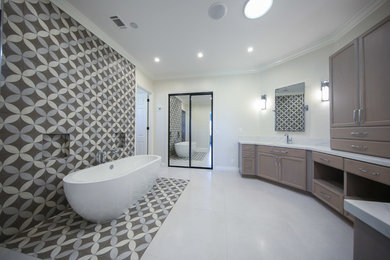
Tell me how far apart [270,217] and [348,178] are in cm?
96

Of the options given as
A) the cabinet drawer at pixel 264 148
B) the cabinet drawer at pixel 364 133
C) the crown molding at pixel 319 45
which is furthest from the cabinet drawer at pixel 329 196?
the crown molding at pixel 319 45

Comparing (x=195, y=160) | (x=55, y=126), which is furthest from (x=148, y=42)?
(x=195, y=160)

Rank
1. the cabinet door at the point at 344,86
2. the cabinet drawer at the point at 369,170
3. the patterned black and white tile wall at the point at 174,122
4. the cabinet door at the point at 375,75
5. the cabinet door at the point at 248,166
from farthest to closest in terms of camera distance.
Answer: the patterned black and white tile wall at the point at 174,122 < the cabinet door at the point at 248,166 < the cabinet door at the point at 344,86 < the cabinet door at the point at 375,75 < the cabinet drawer at the point at 369,170

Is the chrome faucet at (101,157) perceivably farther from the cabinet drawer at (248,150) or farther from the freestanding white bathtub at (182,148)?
the cabinet drawer at (248,150)

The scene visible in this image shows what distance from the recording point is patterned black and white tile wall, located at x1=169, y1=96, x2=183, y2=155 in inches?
145

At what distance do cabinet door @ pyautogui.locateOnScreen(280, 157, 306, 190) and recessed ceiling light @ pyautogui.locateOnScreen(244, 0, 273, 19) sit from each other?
2.27 meters

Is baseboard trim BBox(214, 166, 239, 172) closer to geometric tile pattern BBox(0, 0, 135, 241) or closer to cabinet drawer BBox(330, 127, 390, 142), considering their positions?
cabinet drawer BBox(330, 127, 390, 142)

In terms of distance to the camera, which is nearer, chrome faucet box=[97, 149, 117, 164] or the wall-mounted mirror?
chrome faucet box=[97, 149, 117, 164]

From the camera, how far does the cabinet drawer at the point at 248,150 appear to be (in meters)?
2.75

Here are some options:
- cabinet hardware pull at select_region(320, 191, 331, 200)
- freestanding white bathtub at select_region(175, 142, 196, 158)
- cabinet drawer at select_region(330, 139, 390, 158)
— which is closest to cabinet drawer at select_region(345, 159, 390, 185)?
cabinet drawer at select_region(330, 139, 390, 158)

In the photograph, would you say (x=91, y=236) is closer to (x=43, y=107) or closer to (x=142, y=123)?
(x=43, y=107)

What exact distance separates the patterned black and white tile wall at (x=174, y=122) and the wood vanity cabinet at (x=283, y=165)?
2.34 m

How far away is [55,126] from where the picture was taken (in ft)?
4.88

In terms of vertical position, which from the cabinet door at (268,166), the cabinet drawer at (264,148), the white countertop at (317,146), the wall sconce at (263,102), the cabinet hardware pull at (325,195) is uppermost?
the wall sconce at (263,102)
